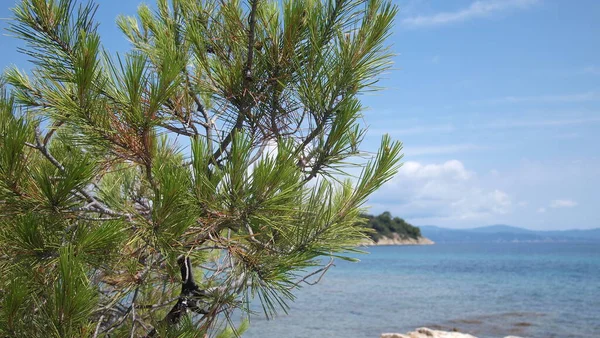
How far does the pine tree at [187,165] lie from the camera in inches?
91.0

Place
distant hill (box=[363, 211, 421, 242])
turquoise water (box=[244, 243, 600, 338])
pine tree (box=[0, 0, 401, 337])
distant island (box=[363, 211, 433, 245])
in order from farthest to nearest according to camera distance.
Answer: distant island (box=[363, 211, 433, 245]) < distant hill (box=[363, 211, 421, 242]) < turquoise water (box=[244, 243, 600, 338]) < pine tree (box=[0, 0, 401, 337])

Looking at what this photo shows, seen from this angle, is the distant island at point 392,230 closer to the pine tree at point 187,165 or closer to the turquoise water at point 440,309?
the turquoise water at point 440,309

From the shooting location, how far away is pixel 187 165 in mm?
2576

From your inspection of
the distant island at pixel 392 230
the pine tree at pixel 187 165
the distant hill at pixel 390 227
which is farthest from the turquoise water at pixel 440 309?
the distant island at pixel 392 230

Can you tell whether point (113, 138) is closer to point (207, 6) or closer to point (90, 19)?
point (90, 19)

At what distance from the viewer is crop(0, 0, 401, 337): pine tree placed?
2.31 meters

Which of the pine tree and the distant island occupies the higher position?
the distant island

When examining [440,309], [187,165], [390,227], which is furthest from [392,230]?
[187,165]

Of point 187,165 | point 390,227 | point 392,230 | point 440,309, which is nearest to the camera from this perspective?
point 187,165

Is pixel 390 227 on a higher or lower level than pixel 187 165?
higher

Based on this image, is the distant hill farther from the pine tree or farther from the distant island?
the pine tree

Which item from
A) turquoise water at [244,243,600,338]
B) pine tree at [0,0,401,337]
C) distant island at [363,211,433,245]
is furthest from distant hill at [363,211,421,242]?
pine tree at [0,0,401,337]

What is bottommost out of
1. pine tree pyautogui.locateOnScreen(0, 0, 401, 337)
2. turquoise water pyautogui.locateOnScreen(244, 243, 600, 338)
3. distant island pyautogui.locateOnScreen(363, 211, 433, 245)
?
turquoise water pyautogui.locateOnScreen(244, 243, 600, 338)

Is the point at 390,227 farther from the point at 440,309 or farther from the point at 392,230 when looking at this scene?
the point at 440,309
